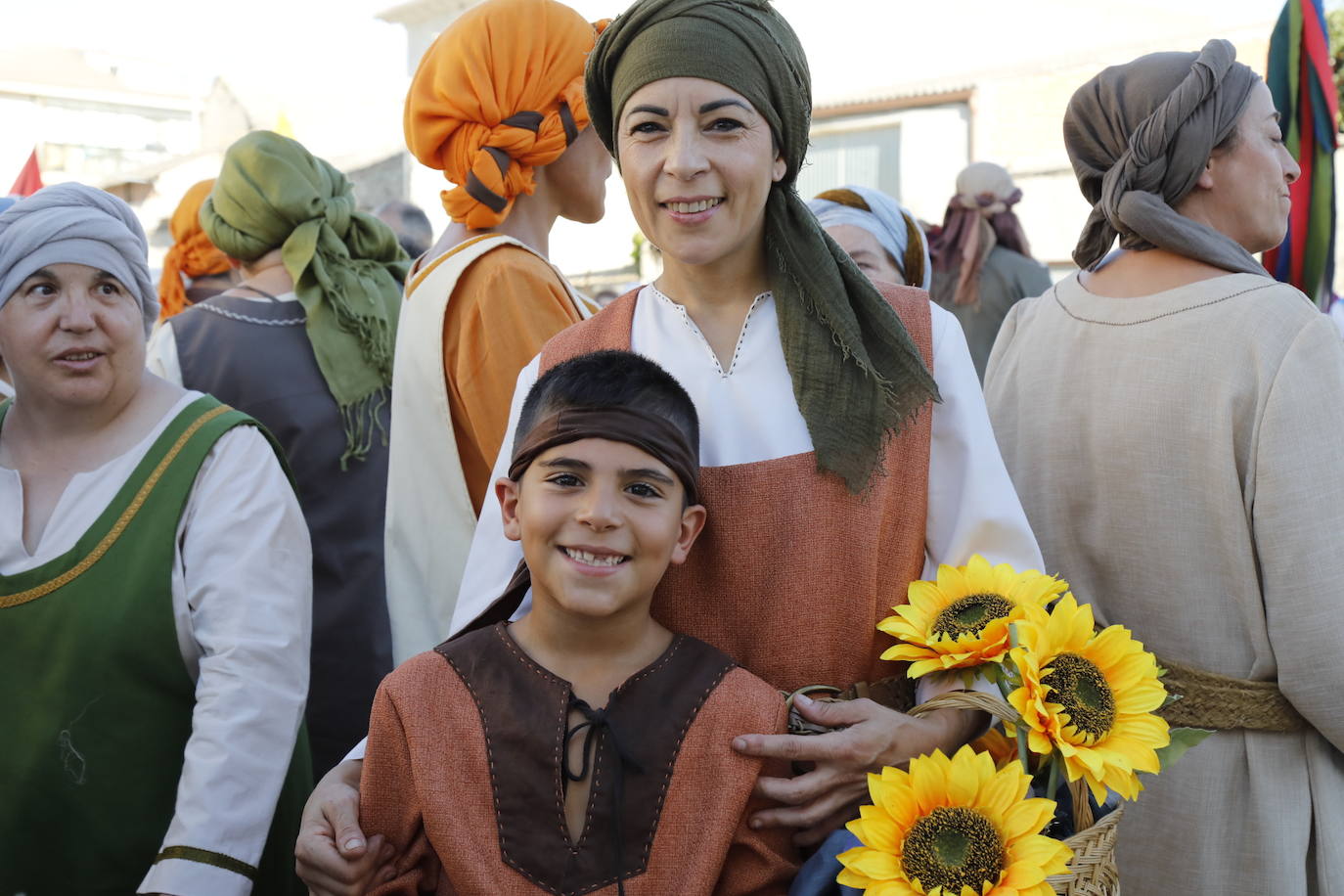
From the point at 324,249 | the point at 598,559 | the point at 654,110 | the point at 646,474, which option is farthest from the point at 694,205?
the point at 324,249

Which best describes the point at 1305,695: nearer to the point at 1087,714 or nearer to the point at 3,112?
the point at 1087,714

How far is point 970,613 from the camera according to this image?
A: 189 cm

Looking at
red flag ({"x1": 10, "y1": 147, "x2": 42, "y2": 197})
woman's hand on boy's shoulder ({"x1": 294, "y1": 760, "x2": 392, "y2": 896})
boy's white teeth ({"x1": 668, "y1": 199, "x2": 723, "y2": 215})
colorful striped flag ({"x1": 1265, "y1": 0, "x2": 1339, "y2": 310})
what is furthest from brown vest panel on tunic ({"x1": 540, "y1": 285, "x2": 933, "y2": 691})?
red flag ({"x1": 10, "y1": 147, "x2": 42, "y2": 197})

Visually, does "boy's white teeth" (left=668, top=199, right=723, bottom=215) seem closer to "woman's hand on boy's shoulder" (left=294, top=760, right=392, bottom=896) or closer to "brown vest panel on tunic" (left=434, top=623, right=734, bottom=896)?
"brown vest panel on tunic" (left=434, top=623, right=734, bottom=896)

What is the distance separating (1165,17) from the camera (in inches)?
876

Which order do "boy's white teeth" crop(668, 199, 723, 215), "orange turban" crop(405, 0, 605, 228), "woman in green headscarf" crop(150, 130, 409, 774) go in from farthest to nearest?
"woman in green headscarf" crop(150, 130, 409, 774) → "orange turban" crop(405, 0, 605, 228) → "boy's white teeth" crop(668, 199, 723, 215)

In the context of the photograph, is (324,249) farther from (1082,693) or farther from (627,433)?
(1082,693)

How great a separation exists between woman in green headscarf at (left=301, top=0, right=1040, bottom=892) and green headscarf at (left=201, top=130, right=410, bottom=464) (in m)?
1.47

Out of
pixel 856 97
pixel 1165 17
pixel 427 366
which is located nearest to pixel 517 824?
pixel 427 366

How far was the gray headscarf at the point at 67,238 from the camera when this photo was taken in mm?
2510

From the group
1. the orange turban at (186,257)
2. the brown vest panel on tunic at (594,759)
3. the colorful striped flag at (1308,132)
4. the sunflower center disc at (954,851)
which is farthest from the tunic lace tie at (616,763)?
the orange turban at (186,257)

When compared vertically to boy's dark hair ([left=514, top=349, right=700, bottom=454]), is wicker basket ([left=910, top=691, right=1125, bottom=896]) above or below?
below

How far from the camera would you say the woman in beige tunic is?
2.37 m

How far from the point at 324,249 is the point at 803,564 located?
89.4 inches
